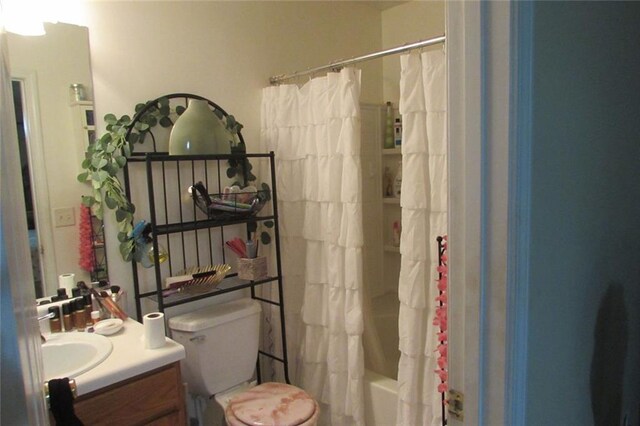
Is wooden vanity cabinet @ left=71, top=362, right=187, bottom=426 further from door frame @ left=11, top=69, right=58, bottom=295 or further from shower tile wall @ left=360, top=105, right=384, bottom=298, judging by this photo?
shower tile wall @ left=360, top=105, right=384, bottom=298

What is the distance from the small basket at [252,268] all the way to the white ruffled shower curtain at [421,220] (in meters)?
0.66

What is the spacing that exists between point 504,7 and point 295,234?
165 centimetres

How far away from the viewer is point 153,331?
145cm

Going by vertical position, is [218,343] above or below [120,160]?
below

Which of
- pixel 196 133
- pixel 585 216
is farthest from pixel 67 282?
pixel 585 216

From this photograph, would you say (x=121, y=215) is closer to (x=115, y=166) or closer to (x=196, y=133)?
(x=115, y=166)

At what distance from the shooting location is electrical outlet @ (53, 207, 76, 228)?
1.65 m

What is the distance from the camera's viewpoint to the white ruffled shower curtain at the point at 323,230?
6.25 ft

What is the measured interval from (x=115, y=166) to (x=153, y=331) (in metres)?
0.69

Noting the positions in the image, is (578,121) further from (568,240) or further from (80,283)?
(80,283)

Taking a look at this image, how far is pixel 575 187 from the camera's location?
88cm

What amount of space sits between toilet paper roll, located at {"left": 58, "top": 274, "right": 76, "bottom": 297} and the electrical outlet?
198 mm

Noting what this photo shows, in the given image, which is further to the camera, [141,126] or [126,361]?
[141,126]

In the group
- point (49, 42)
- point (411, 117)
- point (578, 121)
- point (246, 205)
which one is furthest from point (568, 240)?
point (49, 42)
